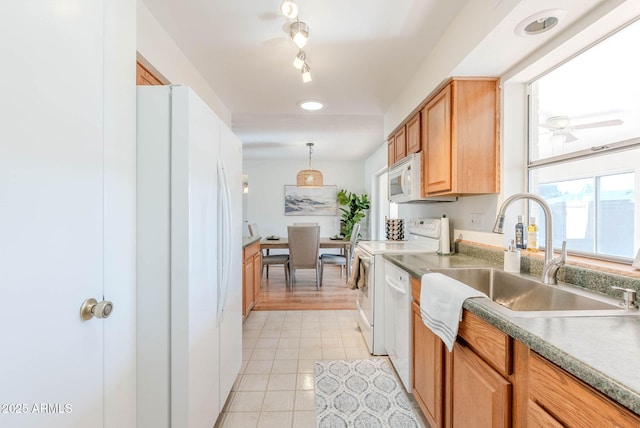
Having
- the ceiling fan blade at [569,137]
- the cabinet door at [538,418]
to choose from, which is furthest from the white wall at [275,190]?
the cabinet door at [538,418]

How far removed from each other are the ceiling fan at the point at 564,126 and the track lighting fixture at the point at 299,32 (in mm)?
1486

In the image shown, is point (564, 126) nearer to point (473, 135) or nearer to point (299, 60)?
point (473, 135)

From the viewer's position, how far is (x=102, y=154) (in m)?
0.95

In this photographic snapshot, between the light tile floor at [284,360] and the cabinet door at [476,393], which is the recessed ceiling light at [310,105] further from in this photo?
the cabinet door at [476,393]

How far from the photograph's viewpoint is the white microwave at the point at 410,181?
2.41 metres

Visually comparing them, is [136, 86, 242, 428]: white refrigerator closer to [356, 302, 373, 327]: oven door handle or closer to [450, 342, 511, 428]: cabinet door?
[450, 342, 511, 428]: cabinet door

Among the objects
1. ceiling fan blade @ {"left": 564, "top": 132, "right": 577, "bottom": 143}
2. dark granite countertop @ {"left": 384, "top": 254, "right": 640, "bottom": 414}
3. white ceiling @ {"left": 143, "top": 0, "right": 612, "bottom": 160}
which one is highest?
white ceiling @ {"left": 143, "top": 0, "right": 612, "bottom": 160}

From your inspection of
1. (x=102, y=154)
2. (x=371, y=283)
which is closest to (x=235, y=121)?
(x=371, y=283)

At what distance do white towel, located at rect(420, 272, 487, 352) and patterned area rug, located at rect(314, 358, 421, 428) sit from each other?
2.55 ft

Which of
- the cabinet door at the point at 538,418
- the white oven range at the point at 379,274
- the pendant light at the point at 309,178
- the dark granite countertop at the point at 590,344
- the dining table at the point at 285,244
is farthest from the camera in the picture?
the pendant light at the point at 309,178

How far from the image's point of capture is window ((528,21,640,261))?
124 cm

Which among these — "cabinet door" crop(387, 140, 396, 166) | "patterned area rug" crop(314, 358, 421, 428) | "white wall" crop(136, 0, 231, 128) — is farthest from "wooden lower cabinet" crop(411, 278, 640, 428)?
"white wall" crop(136, 0, 231, 128)

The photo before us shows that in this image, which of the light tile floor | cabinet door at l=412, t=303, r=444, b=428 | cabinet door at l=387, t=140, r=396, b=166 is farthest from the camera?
cabinet door at l=387, t=140, r=396, b=166

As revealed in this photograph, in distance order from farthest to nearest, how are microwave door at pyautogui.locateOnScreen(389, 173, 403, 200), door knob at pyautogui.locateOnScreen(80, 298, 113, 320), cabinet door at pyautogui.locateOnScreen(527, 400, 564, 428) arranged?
microwave door at pyautogui.locateOnScreen(389, 173, 403, 200) → door knob at pyautogui.locateOnScreen(80, 298, 113, 320) → cabinet door at pyautogui.locateOnScreen(527, 400, 564, 428)
